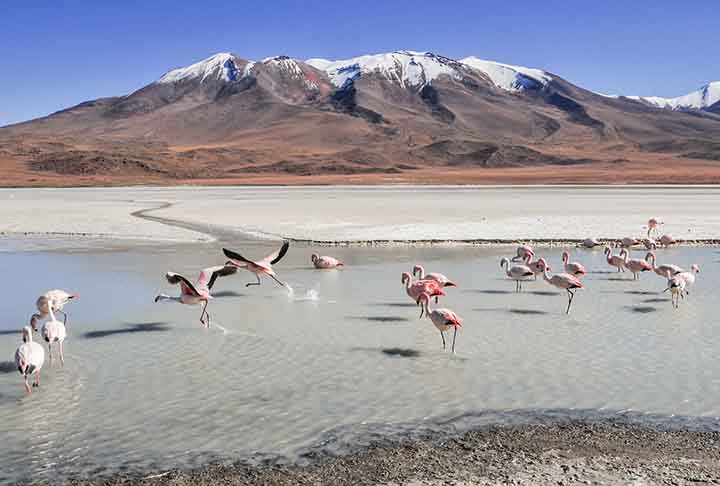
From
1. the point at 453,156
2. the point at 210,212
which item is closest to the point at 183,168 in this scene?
the point at 453,156

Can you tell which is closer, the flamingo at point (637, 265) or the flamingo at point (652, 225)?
the flamingo at point (637, 265)

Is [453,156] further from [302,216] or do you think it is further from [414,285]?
[414,285]

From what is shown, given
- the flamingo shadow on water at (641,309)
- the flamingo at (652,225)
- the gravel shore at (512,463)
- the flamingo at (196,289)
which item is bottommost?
the gravel shore at (512,463)

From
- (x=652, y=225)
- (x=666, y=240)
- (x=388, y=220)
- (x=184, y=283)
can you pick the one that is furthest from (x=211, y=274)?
(x=388, y=220)

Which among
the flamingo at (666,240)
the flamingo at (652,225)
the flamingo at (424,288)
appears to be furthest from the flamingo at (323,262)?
the flamingo at (652,225)

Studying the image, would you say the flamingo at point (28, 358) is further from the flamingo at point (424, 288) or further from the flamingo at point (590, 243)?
the flamingo at point (590, 243)

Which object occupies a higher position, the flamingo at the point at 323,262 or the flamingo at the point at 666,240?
the flamingo at the point at 666,240

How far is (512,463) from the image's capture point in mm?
5711

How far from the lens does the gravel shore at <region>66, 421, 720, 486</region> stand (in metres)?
5.42

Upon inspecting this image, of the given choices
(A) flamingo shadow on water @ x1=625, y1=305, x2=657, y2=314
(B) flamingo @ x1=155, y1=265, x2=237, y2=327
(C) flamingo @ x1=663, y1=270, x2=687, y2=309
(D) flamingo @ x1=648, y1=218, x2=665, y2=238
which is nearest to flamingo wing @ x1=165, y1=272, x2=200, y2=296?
(B) flamingo @ x1=155, y1=265, x2=237, y2=327

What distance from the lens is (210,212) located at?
3375cm

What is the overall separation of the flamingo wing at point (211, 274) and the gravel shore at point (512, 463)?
5197 mm

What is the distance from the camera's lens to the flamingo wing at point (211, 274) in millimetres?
10648

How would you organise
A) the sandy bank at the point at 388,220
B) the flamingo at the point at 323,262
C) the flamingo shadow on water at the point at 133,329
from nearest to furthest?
the flamingo shadow on water at the point at 133,329 → the flamingo at the point at 323,262 → the sandy bank at the point at 388,220
